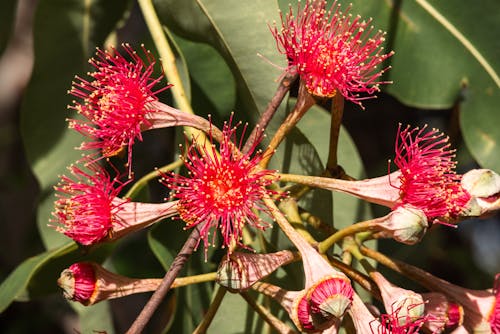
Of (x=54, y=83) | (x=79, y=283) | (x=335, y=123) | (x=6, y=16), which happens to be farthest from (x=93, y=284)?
(x=6, y=16)

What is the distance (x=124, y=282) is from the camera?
1.55 metres

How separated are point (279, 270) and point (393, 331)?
1.17ft

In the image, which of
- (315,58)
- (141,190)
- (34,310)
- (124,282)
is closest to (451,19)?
(315,58)

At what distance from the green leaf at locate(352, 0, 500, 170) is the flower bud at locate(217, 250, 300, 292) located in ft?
2.21

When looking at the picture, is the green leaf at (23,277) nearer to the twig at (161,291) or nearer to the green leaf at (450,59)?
the twig at (161,291)

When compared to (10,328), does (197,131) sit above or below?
above

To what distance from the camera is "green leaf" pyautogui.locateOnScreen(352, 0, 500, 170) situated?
1.91 metres

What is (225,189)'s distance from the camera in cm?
147

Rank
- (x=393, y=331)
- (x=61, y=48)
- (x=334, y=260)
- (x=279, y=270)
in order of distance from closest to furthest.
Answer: (x=393, y=331), (x=334, y=260), (x=279, y=270), (x=61, y=48)

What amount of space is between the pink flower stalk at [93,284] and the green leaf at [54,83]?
2.05 feet

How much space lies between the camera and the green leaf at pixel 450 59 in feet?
6.27

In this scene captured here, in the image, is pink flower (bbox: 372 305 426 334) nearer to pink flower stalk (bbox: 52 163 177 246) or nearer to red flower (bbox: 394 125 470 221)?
red flower (bbox: 394 125 470 221)

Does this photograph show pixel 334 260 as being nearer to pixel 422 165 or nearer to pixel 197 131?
pixel 422 165

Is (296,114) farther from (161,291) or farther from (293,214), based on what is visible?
(161,291)
